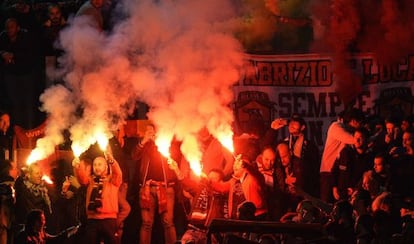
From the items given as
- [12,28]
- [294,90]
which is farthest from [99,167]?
[294,90]

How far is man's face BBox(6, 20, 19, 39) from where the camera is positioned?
14492 mm

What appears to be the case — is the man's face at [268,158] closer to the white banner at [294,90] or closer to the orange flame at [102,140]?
the white banner at [294,90]

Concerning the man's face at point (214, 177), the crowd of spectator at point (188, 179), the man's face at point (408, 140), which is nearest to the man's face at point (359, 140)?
the crowd of spectator at point (188, 179)

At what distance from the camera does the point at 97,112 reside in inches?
575

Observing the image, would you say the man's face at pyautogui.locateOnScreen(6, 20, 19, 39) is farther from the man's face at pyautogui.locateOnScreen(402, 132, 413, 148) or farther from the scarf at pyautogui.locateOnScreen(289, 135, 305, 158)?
the man's face at pyautogui.locateOnScreen(402, 132, 413, 148)

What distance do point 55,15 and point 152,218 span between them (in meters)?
3.75

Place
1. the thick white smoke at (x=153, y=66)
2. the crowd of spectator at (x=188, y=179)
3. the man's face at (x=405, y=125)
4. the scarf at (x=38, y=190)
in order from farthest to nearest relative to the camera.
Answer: the thick white smoke at (x=153, y=66), the scarf at (x=38, y=190), the man's face at (x=405, y=125), the crowd of spectator at (x=188, y=179)

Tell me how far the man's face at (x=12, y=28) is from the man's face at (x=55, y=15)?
58 cm

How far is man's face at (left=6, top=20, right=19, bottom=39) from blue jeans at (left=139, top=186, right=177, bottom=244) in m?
3.34

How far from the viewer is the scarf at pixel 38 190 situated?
13.5 metres

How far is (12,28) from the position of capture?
14.5m

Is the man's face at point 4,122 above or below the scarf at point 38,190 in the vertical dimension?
above

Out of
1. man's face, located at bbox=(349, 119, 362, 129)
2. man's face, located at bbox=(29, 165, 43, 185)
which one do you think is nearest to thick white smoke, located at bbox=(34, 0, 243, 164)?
man's face, located at bbox=(29, 165, 43, 185)

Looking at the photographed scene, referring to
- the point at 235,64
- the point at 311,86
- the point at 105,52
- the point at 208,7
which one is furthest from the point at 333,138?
the point at 105,52
